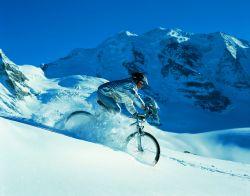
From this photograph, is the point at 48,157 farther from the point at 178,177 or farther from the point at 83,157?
the point at 178,177

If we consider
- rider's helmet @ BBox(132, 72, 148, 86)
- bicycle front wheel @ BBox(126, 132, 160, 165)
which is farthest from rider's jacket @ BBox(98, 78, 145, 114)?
bicycle front wheel @ BBox(126, 132, 160, 165)

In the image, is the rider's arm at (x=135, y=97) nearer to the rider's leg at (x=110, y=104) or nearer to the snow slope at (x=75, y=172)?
the rider's leg at (x=110, y=104)

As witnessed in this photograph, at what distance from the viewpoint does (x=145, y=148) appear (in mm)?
12703

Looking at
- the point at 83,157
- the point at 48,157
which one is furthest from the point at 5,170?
the point at 83,157

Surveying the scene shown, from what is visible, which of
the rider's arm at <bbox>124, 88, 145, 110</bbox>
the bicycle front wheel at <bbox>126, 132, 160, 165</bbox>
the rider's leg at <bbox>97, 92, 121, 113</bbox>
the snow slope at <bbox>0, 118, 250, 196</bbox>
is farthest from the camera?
the rider's leg at <bbox>97, 92, 121, 113</bbox>

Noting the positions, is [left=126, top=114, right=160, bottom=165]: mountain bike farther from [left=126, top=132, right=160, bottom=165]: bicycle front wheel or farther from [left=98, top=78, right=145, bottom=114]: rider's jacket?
[left=98, top=78, right=145, bottom=114]: rider's jacket

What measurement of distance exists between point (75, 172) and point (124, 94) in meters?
3.75

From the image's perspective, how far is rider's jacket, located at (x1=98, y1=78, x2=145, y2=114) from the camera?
12.2m

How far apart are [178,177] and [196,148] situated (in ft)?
518

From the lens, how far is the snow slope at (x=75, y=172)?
320 inches

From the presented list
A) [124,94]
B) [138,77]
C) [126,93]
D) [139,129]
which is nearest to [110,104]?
[124,94]

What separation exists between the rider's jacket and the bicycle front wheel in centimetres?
80

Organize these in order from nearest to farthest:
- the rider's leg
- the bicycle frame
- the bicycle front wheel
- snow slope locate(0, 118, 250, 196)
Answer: snow slope locate(0, 118, 250, 196), the bicycle frame, the bicycle front wheel, the rider's leg

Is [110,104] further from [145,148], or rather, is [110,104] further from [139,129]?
[145,148]
